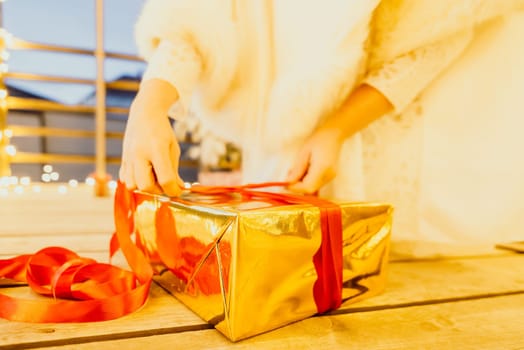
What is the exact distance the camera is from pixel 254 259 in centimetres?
34

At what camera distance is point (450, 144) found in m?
0.68

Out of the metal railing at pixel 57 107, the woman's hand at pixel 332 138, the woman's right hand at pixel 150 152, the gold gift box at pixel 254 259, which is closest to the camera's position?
the gold gift box at pixel 254 259

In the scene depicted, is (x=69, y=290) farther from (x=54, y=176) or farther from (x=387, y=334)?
(x=54, y=176)

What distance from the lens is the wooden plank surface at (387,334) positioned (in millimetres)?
→ 348

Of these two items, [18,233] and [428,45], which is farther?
[18,233]

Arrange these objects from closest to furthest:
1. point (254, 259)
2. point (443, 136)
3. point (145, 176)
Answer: point (254, 259), point (145, 176), point (443, 136)

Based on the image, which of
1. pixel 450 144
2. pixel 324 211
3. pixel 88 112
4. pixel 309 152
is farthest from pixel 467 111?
pixel 88 112

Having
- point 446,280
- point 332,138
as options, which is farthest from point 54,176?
point 446,280

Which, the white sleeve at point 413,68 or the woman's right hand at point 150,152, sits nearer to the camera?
the woman's right hand at point 150,152

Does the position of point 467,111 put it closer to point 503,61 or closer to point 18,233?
point 503,61

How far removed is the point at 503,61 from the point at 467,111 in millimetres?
93

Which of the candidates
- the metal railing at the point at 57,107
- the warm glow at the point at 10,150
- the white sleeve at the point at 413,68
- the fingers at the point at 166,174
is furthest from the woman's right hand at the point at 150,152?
the warm glow at the point at 10,150

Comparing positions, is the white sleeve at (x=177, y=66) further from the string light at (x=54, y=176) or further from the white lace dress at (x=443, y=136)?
the string light at (x=54, y=176)

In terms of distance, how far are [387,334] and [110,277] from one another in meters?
0.31
